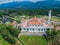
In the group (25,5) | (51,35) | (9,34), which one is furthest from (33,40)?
(25,5)

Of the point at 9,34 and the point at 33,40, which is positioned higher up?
the point at 9,34

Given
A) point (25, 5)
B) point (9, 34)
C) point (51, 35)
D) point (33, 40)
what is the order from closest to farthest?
point (9, 34) → point (33, 40) → point (51, 35) → point (25, 5)

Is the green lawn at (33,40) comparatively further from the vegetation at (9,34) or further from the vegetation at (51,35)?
the vegetation at (9,34)

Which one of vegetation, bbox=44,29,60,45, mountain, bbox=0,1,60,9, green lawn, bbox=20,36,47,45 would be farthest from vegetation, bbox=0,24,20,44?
mountain, bbox=0,1,60,9

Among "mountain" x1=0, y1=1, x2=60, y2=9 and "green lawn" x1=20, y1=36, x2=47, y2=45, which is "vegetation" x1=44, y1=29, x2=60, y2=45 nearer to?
"green lawn" x1=20, y1=36, x2=47, y2=45

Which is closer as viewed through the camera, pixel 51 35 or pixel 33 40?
pixel 33 40

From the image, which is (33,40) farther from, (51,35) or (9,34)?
(9,34)

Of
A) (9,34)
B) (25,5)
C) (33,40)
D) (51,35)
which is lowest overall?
(25,5)

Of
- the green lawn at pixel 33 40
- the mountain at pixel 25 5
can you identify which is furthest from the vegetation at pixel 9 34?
the mountain at pixel 25 5

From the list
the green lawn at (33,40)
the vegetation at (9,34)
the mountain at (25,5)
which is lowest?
the mountain at (25,5)
